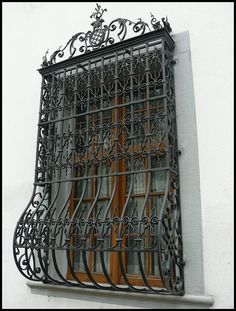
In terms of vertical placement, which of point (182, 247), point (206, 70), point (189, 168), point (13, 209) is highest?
point (206, 70)

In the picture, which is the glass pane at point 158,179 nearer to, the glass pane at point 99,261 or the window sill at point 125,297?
the glass pane at point 99,261

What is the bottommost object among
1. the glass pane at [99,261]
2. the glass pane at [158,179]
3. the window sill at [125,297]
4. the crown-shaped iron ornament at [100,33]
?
the window sill at [125,297]

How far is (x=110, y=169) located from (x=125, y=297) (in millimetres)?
1014

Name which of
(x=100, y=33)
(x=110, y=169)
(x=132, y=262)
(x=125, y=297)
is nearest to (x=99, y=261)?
(x=132, y=262)

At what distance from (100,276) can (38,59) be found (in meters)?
2.28

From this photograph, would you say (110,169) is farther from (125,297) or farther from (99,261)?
(125,297)

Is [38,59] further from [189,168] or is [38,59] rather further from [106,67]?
[189,168]

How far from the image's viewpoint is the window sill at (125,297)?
80.4 inches

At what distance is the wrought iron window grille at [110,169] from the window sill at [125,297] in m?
0.06

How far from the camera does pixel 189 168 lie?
228 cm

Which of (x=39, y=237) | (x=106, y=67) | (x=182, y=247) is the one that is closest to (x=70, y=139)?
(x=106, y=67)

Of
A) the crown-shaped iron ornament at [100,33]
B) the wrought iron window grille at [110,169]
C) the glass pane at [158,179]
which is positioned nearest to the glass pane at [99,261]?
the wrought iron window grille at [110,169]

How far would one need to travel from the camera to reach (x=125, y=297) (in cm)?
225

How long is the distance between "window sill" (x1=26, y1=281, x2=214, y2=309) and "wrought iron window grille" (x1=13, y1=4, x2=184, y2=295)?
64 millimetres
